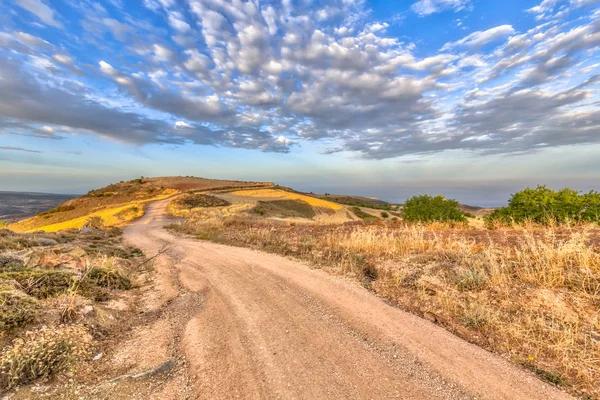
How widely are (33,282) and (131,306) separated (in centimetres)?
205

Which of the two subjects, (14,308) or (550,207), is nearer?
(14,308)

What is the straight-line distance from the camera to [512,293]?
6461 millimetres

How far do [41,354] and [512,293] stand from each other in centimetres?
876

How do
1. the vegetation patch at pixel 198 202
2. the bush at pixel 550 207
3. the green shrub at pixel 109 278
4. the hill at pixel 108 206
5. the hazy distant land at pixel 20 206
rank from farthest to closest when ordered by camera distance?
the hazy distant land at pixel 20 206 < the vegetation patch at pixel 198 202 < the hill at pixel 108 206 < the bush at pixel 550 207 < the green shrub at pixel 109 278

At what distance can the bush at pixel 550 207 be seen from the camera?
13930 millimetres

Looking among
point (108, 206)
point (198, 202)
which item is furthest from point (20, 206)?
point (198, 202)

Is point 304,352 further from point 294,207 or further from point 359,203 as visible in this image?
point 359,203

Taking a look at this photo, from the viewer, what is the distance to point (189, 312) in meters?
6.49

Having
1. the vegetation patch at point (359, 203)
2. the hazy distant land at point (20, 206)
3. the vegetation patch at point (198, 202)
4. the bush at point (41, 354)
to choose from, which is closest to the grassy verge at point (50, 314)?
the bush at point (41, 354)

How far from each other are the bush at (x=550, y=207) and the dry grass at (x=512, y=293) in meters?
4.05

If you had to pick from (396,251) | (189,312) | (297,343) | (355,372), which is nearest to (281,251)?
(396,251)

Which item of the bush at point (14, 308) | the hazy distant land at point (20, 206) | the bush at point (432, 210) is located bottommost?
the hazy distant land at point (20, 206)

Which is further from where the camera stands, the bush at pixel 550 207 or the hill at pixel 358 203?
the hill at pixel 358 203

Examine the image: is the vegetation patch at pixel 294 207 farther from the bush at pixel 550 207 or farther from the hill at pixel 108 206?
the bush at pixel 550 207
